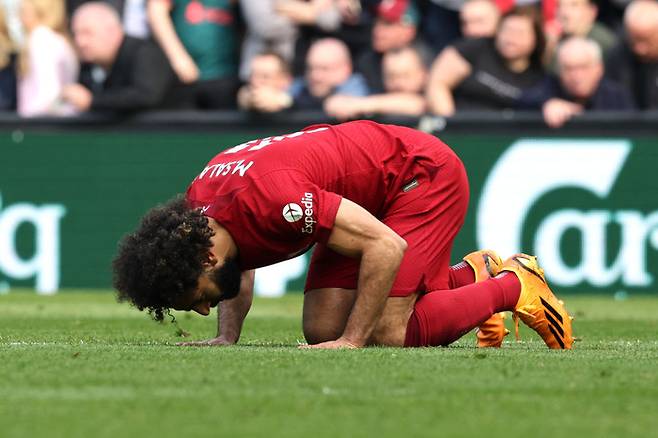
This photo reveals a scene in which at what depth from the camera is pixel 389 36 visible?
13820mm

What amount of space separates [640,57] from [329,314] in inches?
257

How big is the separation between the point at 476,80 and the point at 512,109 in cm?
A: 41

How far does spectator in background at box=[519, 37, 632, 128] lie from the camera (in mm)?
13172

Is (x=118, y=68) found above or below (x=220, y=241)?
below

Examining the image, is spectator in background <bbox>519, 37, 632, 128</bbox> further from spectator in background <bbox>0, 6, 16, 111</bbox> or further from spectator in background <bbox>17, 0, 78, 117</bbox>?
spectator in background <bbox>0, 6, 16, 111</bbox>

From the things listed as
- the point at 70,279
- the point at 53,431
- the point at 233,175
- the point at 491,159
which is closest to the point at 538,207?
the point at 491,159

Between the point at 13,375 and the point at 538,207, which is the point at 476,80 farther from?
the point at 13,375

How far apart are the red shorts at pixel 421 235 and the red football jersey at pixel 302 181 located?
0.25ft

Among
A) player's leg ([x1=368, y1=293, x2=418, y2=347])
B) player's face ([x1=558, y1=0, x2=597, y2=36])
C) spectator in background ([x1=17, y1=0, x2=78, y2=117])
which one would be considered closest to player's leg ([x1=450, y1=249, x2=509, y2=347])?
player's leg ([x1=368, y1=293, x2=418, y2=347])

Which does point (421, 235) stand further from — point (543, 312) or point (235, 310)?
point (235, 310)

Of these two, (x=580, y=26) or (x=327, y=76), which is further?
(x=327, y=76)

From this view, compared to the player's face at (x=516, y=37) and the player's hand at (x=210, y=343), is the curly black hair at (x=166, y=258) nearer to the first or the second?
the player's hand at (x=210, y=343)

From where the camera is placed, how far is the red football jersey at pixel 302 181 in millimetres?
6918

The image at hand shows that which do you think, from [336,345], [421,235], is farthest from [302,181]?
[421,235]
